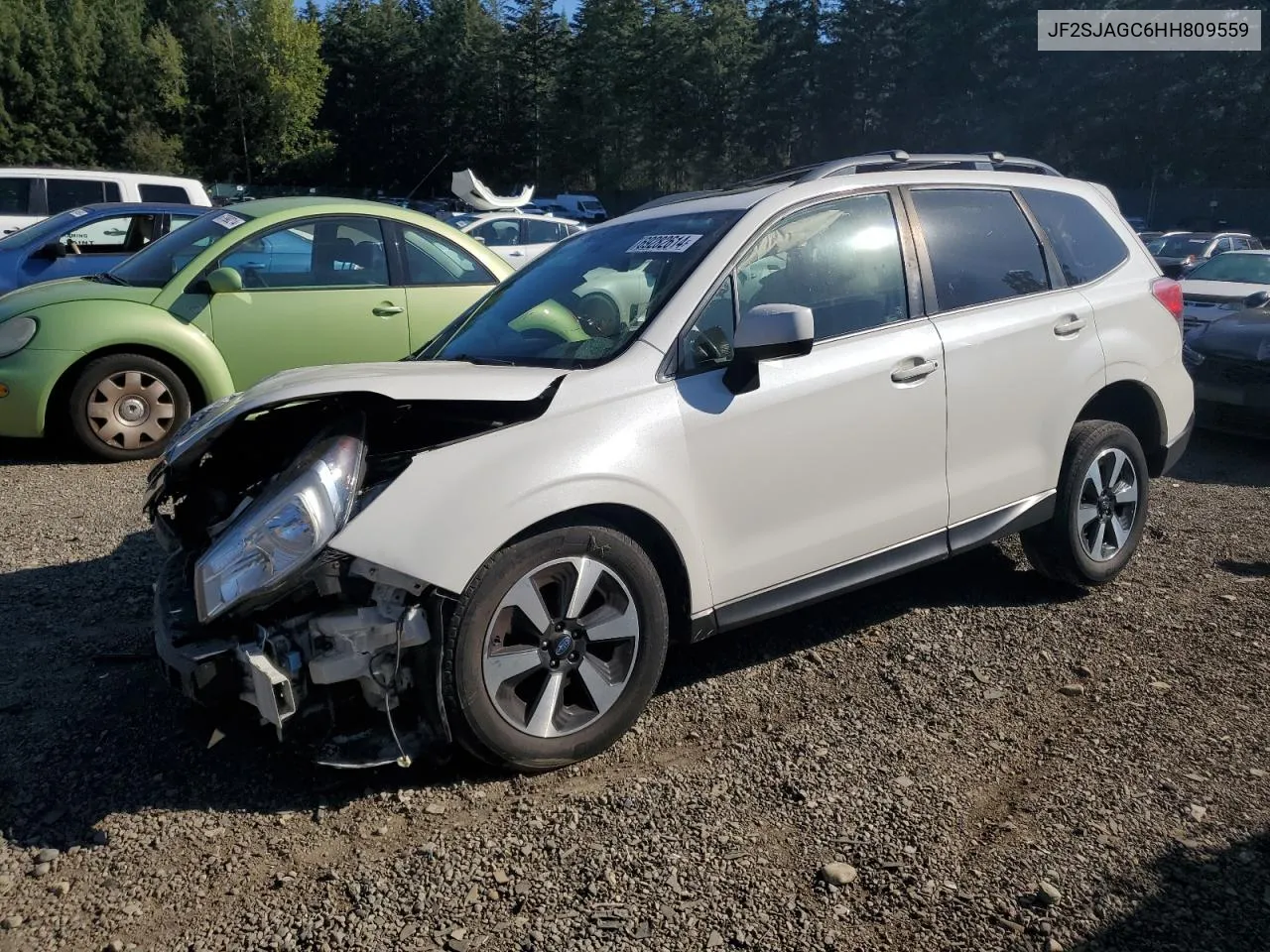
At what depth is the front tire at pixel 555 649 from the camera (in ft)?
9.78

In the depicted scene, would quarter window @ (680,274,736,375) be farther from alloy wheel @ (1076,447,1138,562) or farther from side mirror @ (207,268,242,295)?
side mirror @ (207,268,242,295)

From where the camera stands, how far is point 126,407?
6.91 m

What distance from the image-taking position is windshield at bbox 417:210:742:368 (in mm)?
3664

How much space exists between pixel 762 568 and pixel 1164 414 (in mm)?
2479

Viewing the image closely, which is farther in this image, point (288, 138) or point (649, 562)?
point (288, 138)

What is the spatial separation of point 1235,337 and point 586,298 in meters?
6.17

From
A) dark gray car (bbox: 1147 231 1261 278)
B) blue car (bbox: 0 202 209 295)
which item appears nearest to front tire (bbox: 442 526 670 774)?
blue car (bbox: 0 202 209 295)

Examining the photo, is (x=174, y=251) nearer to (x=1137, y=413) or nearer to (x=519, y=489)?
(x=519, y=489)

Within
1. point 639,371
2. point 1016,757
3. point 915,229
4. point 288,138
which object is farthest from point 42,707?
point 288,138

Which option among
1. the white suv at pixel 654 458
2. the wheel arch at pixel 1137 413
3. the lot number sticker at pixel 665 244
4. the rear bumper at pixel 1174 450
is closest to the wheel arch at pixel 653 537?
the white suv at pixel 654 458

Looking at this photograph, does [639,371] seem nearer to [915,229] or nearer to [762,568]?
[762,568]

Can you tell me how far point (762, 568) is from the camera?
3.60 meters

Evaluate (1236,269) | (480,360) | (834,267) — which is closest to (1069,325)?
(834,267)

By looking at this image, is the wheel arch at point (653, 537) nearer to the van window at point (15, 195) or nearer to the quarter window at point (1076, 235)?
the quarter window at point (1076, 235)
